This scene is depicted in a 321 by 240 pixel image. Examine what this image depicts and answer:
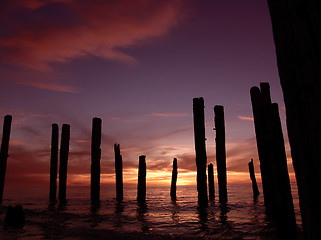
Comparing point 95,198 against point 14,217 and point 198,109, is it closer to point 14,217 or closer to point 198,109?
point 14,217

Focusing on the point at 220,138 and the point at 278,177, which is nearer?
the point at 278,177

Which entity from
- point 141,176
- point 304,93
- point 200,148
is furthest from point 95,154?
point 304,93

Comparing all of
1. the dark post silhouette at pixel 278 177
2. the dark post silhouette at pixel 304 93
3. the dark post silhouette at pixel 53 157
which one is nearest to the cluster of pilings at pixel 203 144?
the dark post silhouette at pixel 278 177

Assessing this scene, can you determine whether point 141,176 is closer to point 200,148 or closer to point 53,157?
point 53,157

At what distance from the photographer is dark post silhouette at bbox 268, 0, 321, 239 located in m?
1.31

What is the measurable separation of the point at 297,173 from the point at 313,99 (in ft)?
1.43

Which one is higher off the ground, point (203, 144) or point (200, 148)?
point (203, 144)

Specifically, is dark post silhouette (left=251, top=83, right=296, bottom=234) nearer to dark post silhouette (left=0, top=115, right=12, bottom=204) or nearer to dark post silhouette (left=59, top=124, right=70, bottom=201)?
dark post silhouette (left=59, top=124, right=70, bottom=201)

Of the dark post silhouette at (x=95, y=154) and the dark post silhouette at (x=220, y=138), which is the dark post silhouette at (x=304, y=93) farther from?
the dark post silhouette at (x=95, y=154)

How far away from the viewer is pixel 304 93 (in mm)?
1354

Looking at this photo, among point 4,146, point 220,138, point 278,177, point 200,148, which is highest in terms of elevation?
point 4,146

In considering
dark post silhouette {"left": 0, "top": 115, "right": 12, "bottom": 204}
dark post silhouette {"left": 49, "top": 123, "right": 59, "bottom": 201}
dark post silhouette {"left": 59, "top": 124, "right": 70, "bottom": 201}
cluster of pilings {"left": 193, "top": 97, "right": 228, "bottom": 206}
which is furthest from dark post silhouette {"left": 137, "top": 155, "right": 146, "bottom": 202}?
dark post silhouette {"left": 0, "top": 115, "right": 12, "bottom": 204}

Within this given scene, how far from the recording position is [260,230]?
6.65m

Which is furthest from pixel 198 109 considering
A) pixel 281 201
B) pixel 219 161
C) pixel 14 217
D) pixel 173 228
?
pixel 14 217
